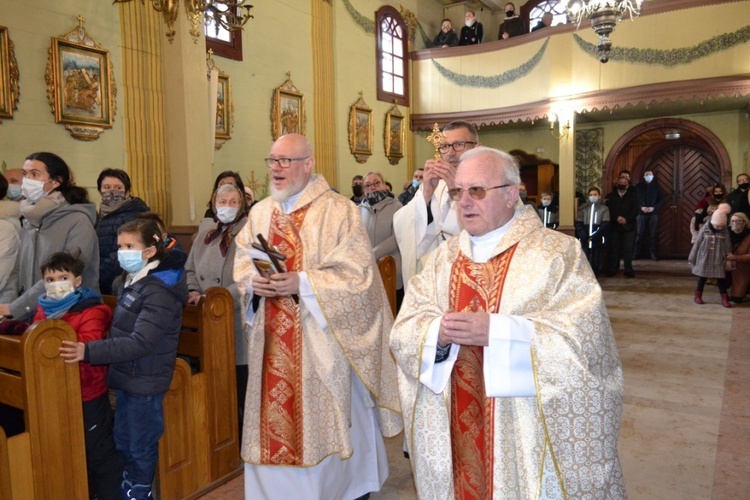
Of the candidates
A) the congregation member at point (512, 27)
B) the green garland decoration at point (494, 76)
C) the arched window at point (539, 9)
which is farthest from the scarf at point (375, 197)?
the arched window at point (539, 9)

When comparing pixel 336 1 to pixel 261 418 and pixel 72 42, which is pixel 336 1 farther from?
pixel 261 418

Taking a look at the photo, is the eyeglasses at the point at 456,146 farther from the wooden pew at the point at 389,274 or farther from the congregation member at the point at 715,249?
the congregation member at the point at 715,249

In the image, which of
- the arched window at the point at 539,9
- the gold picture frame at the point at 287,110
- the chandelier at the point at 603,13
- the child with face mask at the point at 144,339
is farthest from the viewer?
the arched window at the point at 539,9

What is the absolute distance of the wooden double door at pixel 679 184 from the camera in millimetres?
13938

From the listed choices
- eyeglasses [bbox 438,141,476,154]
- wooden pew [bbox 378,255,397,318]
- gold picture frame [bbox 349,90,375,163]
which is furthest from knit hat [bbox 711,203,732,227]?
gold picture frame [bbox 349,90,375,163]

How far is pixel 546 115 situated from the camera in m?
11.9

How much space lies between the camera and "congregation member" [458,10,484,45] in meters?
13.5

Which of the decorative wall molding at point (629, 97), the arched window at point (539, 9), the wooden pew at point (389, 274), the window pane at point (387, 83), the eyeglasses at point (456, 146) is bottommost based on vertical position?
the wooden pew at point (389, 274)

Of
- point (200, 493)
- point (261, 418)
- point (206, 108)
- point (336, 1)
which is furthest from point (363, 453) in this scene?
point (336, 1)

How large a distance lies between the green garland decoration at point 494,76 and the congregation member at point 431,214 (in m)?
9.45

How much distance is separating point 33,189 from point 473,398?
2635 millimetres

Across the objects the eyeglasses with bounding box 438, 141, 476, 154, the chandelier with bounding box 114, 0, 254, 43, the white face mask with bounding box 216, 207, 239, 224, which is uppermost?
the chandelier with bounding box 114, 0, 254, 43

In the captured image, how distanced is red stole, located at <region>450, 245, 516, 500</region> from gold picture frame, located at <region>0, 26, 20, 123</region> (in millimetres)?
5842

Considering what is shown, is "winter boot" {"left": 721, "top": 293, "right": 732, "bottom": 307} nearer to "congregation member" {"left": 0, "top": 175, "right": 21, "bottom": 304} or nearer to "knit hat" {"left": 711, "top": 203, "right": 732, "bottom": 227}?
"knit hat" {"left": 711, "top": 203, "right": 732, "bottom": 227}
